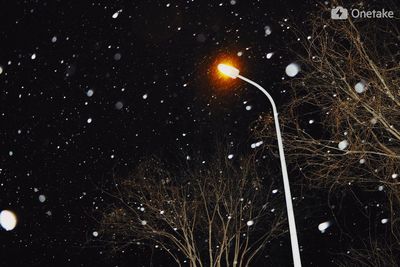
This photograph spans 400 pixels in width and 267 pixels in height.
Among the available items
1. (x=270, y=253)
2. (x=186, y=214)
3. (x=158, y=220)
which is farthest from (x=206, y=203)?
(x=270, y=253)

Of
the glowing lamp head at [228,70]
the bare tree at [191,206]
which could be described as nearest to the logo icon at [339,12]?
the glowing lamp head at [228,70]

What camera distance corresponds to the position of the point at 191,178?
55.3 feet

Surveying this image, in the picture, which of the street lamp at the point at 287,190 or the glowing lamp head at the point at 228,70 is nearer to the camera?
the street lamp at the point at 287,190

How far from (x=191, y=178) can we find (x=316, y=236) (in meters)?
18.7

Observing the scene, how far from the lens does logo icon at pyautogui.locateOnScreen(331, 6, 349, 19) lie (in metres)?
6.95

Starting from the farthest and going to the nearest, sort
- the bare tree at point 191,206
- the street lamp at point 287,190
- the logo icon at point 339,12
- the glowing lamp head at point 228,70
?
the bare tree at point 191,206 → the glowing lamp head at point 228,70 → the street lamp at point 287,190 → the logo icon at point 339,12

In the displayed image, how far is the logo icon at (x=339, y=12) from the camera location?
22.8 ft

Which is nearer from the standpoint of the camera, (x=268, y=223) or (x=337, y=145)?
(x=337, y=145)

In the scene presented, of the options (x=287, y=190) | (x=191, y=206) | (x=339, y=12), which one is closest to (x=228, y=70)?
(x=339, y=12)

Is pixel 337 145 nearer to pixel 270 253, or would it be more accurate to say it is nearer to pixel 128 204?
pixel 128 204

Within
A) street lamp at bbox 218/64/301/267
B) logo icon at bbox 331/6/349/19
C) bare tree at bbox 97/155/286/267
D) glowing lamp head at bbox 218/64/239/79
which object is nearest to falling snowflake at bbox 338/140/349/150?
street lamp at bbox 218/64/301/267

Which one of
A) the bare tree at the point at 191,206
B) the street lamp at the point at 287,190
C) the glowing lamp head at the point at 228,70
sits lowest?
the bare tree at the point at 191,206

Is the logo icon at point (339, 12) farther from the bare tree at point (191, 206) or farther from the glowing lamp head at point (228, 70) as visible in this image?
the bare tree at point (191, 206)

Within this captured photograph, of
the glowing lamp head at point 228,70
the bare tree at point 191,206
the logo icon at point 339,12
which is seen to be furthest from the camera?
the bare tree at point 191,206
